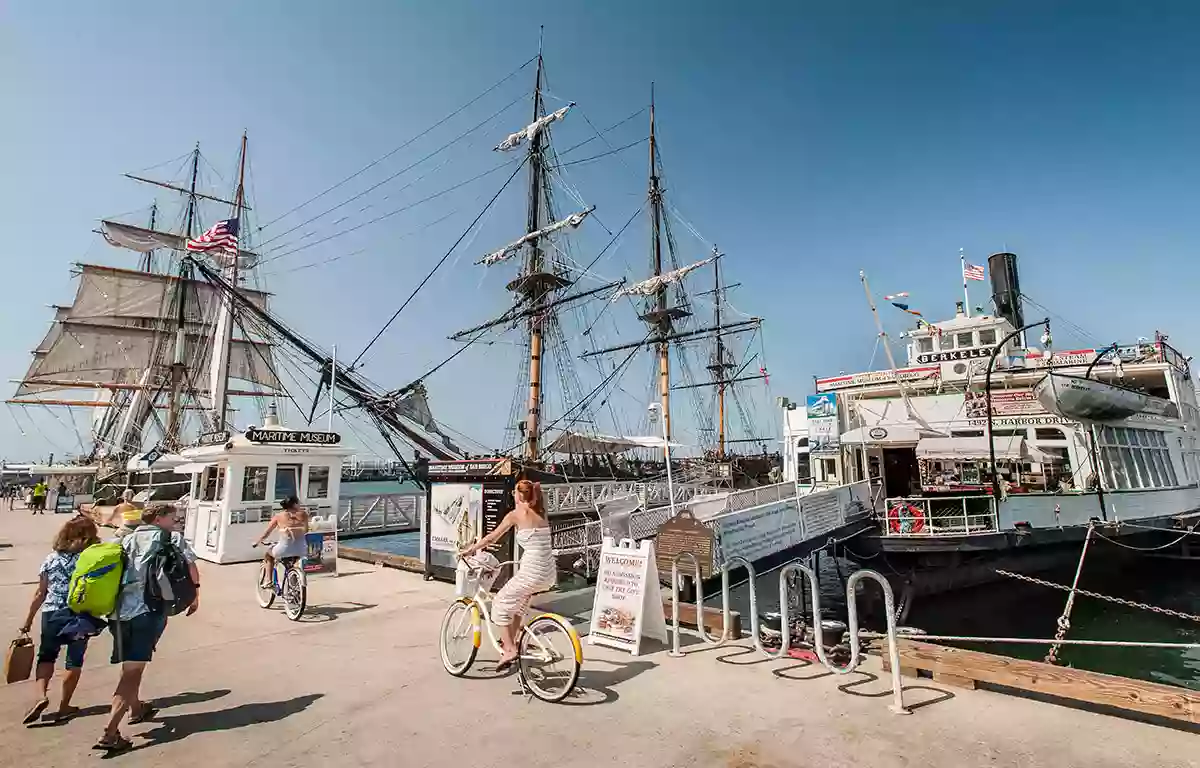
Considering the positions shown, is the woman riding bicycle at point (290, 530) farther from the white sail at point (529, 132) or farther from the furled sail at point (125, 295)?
the furled sail at point (125, 295)

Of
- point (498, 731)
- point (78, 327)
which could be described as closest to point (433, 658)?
point (498, 731)

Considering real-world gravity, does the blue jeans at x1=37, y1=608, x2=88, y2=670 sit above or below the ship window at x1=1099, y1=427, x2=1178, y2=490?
below

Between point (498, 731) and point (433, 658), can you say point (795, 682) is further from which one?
point (433, 658)

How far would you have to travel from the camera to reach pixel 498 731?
4309 mm

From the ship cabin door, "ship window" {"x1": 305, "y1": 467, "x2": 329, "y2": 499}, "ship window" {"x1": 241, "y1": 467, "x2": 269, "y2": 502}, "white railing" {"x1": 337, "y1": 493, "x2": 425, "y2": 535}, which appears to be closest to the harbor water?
the ship cabin door

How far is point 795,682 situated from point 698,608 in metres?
1.81

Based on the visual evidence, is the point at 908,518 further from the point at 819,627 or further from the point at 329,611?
the point at 329,611

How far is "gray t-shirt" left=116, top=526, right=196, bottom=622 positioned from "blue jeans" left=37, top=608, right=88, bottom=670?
0.67 metres

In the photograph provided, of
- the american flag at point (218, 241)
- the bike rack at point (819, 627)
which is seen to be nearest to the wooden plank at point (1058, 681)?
the bike rack at point (819, 627)

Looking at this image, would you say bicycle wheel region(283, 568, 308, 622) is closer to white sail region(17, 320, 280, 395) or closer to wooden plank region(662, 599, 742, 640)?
wooden plank region(662, 599, 742, 640)

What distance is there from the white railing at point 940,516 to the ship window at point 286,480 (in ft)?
46.3

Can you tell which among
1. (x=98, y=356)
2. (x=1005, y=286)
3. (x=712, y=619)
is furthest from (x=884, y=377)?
(x=98, y=356)

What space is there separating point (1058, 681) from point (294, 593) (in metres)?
8.86

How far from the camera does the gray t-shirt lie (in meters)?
4.16
